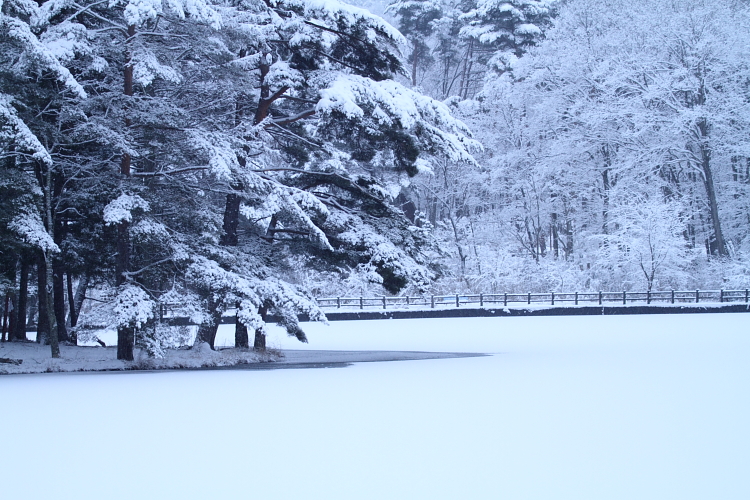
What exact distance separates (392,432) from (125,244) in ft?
30.4

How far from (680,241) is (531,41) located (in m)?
19.4

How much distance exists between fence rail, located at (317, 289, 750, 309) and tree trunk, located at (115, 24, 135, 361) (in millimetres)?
17039

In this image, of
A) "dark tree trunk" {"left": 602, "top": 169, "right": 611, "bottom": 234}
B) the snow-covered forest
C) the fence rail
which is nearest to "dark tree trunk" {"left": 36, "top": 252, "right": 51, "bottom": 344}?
the snow-covered forest

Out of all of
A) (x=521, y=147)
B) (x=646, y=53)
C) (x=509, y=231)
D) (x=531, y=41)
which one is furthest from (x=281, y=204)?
(x=531, y=41)

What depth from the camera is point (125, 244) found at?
14.2 m

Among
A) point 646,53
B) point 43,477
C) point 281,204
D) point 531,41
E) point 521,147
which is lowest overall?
point 43,477

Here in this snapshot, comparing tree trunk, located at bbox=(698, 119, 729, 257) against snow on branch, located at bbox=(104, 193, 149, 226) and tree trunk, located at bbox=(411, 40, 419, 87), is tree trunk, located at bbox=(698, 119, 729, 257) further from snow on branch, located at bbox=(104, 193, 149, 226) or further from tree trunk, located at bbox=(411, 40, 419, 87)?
snow on branch, located at bbox=(104, 193, 149, 226)

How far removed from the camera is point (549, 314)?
30859 mm

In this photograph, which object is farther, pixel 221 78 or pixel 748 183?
pixel 748 183

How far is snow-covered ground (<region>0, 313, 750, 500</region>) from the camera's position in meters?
5.18

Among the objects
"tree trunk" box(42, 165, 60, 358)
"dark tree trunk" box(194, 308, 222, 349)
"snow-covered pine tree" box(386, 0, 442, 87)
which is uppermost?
"snow-covered pine tree" box(386, 0, 442, 87)

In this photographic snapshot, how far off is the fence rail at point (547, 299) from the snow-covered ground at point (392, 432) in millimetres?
17597

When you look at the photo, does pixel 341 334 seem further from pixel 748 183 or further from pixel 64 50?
pixel 748 183

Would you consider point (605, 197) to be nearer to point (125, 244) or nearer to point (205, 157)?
point (205, 157)
